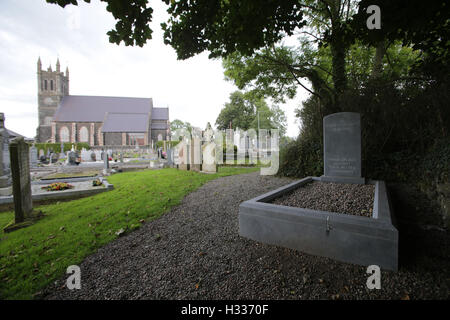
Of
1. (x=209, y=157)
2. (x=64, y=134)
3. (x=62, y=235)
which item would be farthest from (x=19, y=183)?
(x=64, y=134)

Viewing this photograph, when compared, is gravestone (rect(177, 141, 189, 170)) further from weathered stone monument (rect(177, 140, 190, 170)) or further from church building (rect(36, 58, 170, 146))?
church building (rect(36, 58, 170, 146))

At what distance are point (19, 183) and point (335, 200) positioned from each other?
693 cm

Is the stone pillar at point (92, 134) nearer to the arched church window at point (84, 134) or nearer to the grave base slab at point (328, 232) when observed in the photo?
the arched church window at point (84, 134)

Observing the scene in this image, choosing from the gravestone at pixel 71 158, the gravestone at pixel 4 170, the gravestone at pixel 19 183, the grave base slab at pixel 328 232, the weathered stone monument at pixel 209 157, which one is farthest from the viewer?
the gravestone at pixel 71 158

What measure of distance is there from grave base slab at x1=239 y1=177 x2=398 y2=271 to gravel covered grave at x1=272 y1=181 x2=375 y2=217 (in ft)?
1.16

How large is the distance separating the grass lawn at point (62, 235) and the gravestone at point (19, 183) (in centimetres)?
41

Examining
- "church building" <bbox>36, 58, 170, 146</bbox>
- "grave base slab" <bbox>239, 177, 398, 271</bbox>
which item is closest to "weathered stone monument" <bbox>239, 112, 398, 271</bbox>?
"grave base slab" <bbox>239, 177, 398, 271</bbox>

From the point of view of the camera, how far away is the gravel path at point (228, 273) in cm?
→ 204

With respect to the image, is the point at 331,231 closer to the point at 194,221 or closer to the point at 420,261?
the point at 420,261

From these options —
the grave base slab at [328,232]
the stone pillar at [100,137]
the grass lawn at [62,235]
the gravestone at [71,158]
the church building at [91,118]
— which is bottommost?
the grass lawn at [62,235]

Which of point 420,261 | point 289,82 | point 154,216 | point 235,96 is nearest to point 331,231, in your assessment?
point 420,261

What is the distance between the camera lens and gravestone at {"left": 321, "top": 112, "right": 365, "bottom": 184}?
5594 mm

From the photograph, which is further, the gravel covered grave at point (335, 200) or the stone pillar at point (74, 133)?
the stone pillar at point (74, 133)

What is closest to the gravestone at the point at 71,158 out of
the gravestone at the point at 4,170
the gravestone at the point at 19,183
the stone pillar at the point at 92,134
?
the gravestone at the point at 4,170
